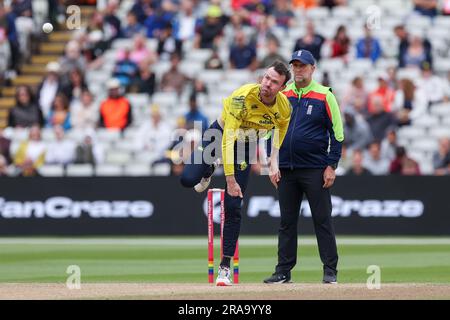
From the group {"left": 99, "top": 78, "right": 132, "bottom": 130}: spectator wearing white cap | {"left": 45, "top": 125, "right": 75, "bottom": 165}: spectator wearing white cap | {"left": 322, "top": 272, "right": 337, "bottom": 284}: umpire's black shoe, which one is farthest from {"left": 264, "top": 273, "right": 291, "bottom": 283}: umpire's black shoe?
{"left": 99, "top": 78, "right": 132, "bottom": 130}: spectator wearing white cap

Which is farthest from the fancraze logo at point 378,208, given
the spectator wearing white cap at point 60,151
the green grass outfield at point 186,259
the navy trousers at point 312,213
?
the navy trousers at point 312,213

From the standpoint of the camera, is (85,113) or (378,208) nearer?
(378,208)

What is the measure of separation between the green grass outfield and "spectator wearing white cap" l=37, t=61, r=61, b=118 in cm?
484

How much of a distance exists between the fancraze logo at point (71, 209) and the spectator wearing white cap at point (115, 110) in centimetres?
289

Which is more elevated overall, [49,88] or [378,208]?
[49,88]

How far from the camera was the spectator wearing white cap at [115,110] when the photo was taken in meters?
24.9

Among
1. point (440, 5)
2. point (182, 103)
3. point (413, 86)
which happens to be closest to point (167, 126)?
point (182, 103)

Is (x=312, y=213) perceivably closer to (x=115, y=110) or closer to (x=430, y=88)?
(x=430, y=88)

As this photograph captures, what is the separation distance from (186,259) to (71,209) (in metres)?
5.19

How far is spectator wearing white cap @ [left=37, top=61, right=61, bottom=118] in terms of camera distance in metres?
26.3

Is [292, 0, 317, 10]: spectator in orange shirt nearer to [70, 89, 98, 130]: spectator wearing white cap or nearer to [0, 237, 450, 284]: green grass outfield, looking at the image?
[70, 89, 98, 130]: spectator wearing white cap

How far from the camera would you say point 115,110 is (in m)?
25.0

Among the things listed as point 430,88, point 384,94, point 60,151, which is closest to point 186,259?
point 60,151

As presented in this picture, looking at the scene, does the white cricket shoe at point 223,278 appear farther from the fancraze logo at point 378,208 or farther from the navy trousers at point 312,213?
the fancraze logo at point 378,208
